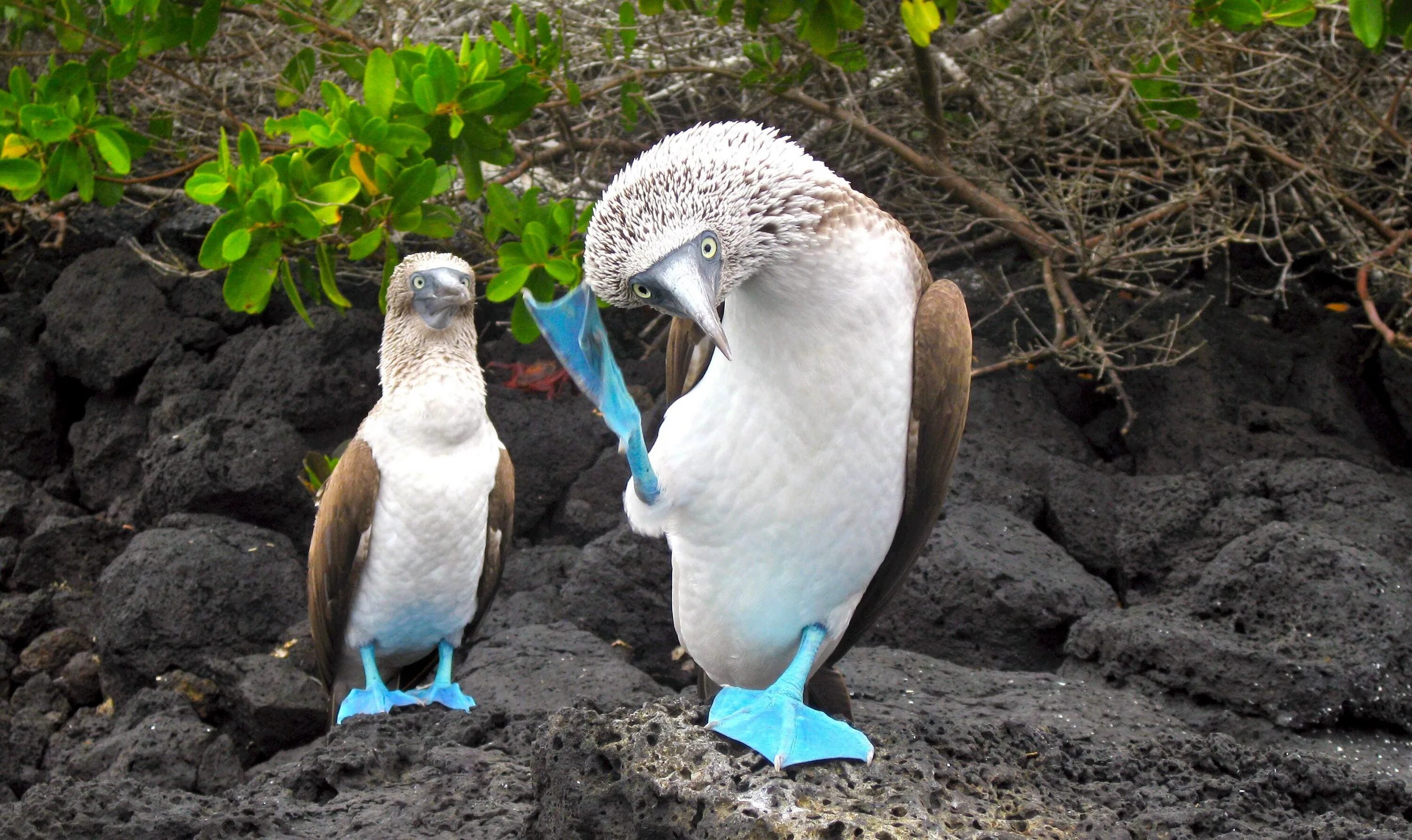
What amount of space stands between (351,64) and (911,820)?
9.56ft

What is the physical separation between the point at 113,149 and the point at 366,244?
775mm

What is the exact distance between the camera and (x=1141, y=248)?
4031 mm

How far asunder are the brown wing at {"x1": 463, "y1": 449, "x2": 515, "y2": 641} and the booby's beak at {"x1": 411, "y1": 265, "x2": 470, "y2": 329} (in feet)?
1.55

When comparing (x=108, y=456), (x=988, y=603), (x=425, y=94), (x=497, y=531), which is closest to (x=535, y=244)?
(x=425, y=94)

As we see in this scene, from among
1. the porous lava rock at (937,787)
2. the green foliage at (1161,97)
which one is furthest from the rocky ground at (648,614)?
the green foliage at (1161,97)

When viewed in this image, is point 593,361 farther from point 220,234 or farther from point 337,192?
point 220,234

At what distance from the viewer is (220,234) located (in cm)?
302

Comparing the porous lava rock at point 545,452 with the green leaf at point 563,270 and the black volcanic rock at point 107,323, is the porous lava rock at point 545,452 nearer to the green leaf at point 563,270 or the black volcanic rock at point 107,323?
the green leaf at point 563,270

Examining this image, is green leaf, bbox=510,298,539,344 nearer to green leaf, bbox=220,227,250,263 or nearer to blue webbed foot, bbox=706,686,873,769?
green leaf, bbox=220,227,250,263

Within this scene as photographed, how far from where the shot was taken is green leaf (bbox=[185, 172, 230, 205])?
2969mm

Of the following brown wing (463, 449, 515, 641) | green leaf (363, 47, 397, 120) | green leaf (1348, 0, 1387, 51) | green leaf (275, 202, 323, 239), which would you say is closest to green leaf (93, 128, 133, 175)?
green leaf (275, 202, 323, 239)

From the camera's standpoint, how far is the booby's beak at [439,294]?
12.3 feet

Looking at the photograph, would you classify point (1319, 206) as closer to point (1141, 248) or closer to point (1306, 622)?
point (1141, 248)

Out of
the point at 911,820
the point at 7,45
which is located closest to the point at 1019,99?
the point at 911,820
